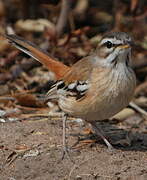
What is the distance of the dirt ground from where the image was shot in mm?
5387

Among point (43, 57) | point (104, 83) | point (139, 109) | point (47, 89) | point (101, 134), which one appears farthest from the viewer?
point (47, 89)

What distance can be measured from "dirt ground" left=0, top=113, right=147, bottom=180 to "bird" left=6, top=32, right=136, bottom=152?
0.20 meters

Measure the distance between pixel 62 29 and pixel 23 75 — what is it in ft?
4.52

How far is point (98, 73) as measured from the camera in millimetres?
5844

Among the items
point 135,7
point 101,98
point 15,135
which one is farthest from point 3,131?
point 135,7

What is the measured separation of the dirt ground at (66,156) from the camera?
5.39 m

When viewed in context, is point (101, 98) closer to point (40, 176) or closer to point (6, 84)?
point (40, 176)

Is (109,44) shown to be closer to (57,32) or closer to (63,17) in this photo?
(57,32)

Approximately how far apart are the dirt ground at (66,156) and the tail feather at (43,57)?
2.42 feet

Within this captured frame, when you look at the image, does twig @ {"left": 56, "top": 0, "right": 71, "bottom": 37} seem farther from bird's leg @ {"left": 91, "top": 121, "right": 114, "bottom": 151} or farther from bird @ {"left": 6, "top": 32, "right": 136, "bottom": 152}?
bird @ {"left": 6, "top": 32, "right": 136, "bottom": 152}

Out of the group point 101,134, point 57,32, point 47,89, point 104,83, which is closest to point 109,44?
point 104,83

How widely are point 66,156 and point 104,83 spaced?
35.9 inches

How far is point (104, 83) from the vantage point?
5.73 metres

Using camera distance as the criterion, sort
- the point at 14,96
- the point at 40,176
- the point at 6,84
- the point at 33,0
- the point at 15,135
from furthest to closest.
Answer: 1. the point at 33,0
2. the point at 6,84
3. the point at 14,96
4. the point at 15,135
5. the point at 40,176
